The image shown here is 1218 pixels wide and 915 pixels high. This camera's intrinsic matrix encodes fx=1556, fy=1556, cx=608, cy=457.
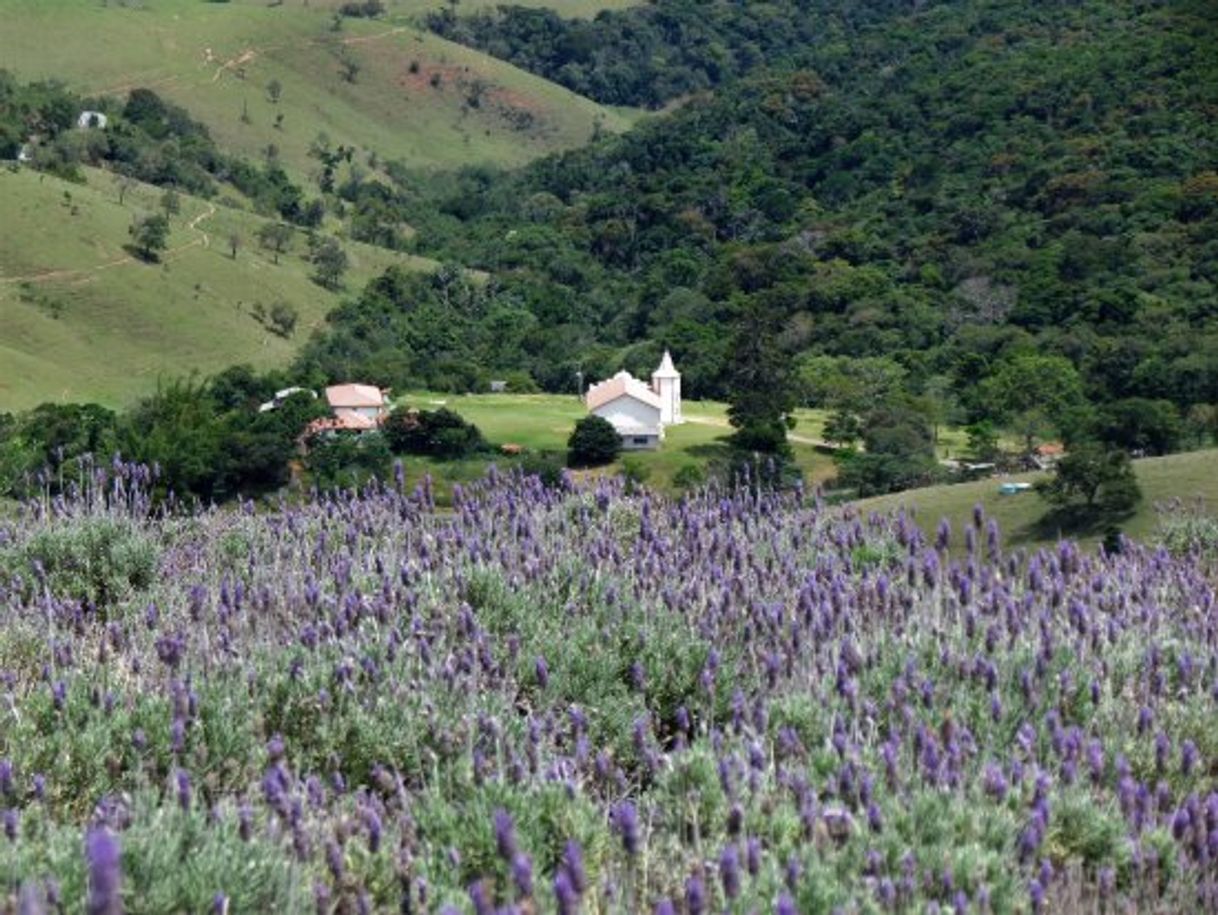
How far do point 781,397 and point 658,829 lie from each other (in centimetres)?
6604

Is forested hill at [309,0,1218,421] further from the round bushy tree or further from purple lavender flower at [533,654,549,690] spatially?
purple lavender flower at [533,654,549,690]

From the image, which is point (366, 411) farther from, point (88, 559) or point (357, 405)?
point (88, 559)

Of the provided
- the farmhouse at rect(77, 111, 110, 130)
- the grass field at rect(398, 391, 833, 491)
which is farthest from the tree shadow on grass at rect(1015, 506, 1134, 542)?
the farmhouse at rect(77, 111, 110, 130)

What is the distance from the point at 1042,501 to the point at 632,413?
107ft

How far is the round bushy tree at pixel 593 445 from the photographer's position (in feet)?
200

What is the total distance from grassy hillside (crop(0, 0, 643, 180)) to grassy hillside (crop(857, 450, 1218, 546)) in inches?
4560

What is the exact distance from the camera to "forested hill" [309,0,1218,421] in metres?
86.0

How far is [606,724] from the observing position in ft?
18.1

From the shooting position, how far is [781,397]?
230 feet

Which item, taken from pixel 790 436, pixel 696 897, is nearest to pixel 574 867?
pixel 696 897

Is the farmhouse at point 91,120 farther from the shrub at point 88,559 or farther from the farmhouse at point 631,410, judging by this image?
the shrub at point 88,559

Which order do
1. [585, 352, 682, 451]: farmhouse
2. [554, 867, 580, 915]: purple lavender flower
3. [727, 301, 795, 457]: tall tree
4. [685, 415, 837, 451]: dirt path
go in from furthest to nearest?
[685, 415, 837, 451]: dirt path
[585, 352, 682, 451]: farmhouse
[727, 301, 795, 457]: tall tree
[554, 867, 580, 915]: purple lavender flower

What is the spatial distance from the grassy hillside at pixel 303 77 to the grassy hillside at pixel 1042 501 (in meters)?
116

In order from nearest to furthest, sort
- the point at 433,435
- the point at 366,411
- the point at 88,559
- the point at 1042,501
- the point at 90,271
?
1. the point at 88,559
2. the point at 1042,501
3. the point at 433,435
4. the point at 366,411
5. the point at 90,271
